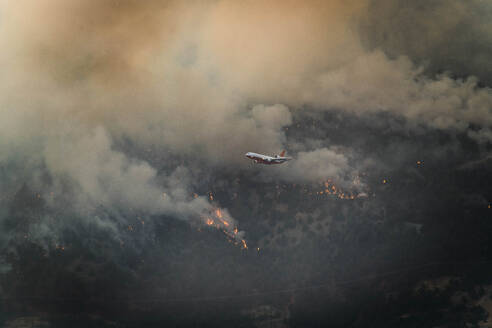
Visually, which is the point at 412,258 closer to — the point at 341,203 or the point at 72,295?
the point at 341,203

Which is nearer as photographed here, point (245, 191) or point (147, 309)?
point (147, 309)

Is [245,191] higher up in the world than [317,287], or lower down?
higher up

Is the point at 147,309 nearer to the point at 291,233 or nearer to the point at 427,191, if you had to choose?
the point at 291,233

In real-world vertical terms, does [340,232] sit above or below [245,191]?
below

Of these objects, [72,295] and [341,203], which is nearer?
[72,295]

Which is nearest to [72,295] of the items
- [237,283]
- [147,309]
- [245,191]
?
[147,309]

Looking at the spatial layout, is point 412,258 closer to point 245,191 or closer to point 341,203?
point 341,203

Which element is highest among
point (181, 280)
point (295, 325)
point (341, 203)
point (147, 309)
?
point (341, 203)

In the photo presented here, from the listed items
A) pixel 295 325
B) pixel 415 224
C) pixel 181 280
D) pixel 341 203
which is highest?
pixel 341 203

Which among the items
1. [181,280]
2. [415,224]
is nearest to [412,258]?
[415,224]
